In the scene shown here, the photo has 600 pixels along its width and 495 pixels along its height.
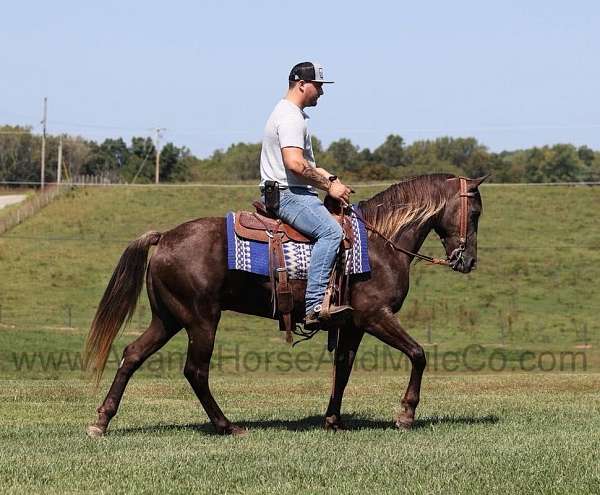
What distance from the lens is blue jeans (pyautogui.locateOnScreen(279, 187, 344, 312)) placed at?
9.12 meters

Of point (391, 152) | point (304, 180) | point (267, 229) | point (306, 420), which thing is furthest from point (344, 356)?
point (391, 152)

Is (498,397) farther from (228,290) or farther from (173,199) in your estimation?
(173,199)

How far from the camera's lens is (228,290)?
9367mm

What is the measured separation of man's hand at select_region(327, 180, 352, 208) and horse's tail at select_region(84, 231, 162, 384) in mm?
1637

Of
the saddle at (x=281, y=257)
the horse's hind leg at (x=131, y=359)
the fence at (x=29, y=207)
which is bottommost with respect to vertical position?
the fence at (x=29, y=207)

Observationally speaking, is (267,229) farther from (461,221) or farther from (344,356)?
(461,221)

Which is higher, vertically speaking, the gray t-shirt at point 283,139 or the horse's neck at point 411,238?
the gray t-shirt at point 283,139

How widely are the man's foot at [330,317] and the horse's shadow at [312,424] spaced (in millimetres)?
1021

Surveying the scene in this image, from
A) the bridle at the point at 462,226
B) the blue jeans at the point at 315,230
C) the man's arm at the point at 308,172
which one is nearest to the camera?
the man's arm at the point at 308,172

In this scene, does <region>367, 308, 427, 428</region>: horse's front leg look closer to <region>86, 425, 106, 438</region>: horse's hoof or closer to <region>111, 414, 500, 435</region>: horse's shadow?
<region>111, 414, 500, 435</region>: horse's shadow

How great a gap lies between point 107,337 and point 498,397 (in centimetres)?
556

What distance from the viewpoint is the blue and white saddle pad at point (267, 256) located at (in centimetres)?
920

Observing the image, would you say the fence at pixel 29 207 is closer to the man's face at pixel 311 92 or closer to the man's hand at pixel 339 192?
the man's face at pixel 311 92

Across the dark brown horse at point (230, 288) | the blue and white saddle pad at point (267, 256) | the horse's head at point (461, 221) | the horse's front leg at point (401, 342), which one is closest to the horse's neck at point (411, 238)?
the dark brown horse at point (230, 288)
